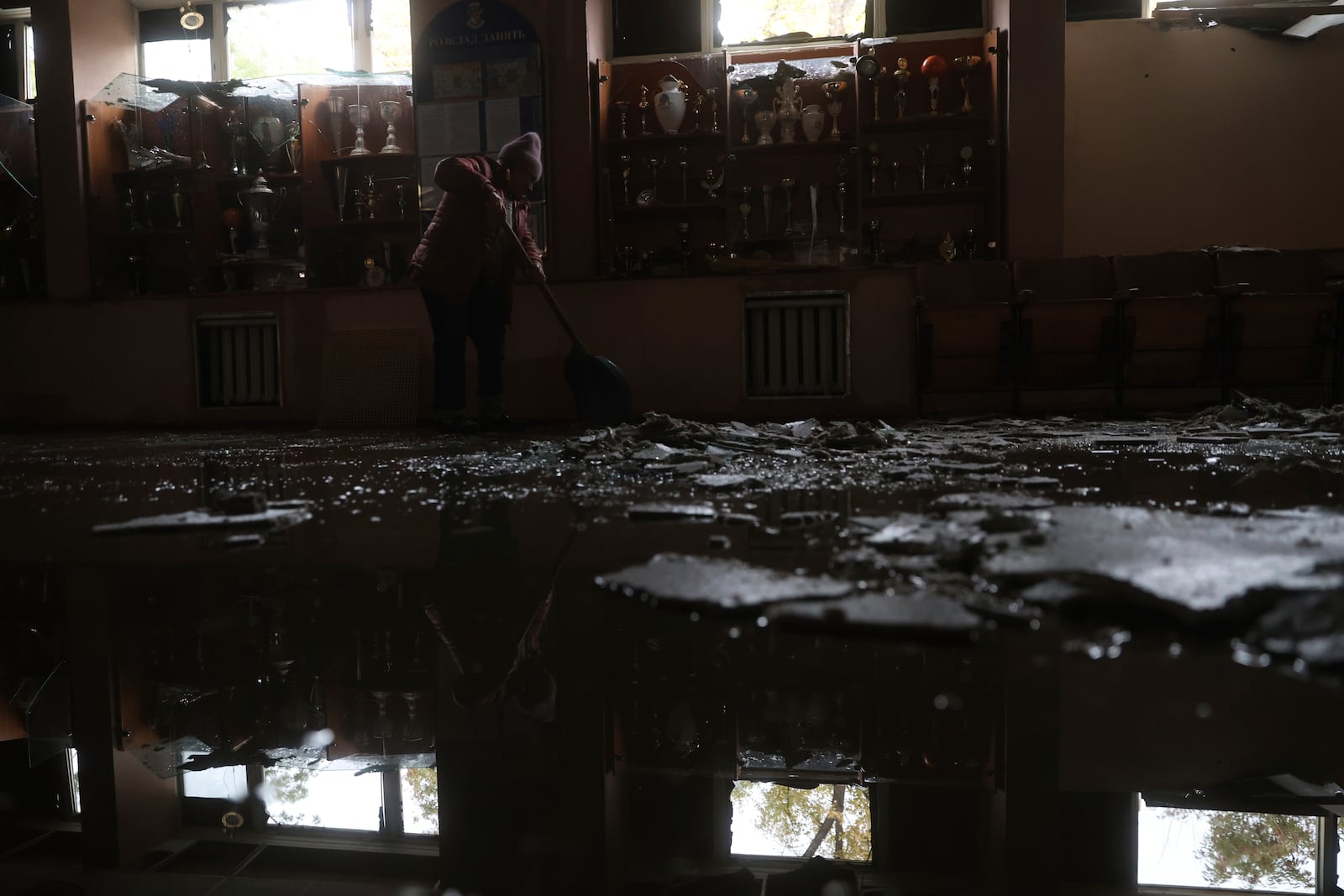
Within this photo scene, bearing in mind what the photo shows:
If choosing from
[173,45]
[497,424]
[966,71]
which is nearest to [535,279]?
[497,424]

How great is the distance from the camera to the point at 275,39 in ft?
24.1

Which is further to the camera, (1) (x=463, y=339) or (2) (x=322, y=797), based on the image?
(1) (x=463, y=339)

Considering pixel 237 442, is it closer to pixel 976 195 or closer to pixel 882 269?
pixel 882 269

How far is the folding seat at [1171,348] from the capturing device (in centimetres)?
467

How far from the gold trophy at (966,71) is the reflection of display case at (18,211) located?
654 centimetres

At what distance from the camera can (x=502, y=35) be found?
599cm

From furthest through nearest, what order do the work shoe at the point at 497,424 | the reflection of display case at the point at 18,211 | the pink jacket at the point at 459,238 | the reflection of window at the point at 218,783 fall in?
the reflection of display case at the point at 18,211
the work shoe at the point at 497,424
the pink jacket at the point at 459,238
the reflection of window at the point at 218,783

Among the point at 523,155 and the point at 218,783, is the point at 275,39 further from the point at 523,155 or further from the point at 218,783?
the point at 218,783

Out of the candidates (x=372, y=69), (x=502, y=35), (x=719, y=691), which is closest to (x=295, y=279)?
(x=372, y=69)

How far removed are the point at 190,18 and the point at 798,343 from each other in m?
5.03

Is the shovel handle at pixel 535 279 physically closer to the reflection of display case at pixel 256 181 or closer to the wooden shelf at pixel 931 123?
the reflection of display case at pixel 256 181

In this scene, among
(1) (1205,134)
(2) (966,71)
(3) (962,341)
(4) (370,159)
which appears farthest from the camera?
(4) (370,159)

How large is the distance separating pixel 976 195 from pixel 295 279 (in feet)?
15.7

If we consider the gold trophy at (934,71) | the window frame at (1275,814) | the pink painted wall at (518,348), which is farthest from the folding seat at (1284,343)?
the window frame at (1275,814)
